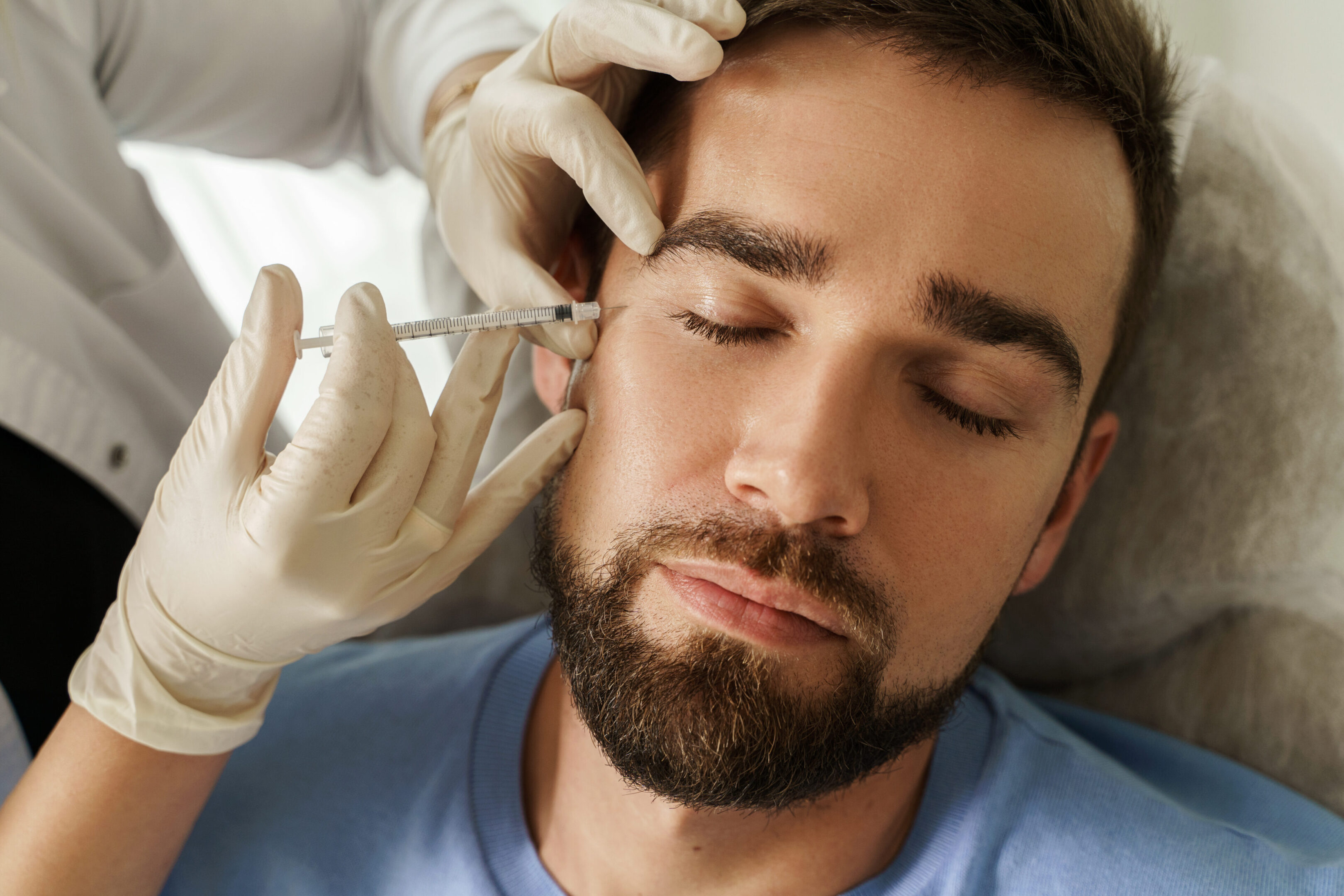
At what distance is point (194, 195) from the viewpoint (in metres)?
2.47

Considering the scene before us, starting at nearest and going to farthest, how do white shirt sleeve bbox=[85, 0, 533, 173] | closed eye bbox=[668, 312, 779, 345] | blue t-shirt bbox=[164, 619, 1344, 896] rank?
1. closed eye bbox=[668, 312, 779, 345]
2. blue t-shirt bbox=[164, 619, 1344, 896]
3. white shirt sleeve bbox=[85, 0, 533, 173]

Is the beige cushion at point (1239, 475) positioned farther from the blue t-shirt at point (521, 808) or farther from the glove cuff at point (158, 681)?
the glove cuff at point (158, 681)

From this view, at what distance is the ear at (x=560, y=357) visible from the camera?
1.42 m

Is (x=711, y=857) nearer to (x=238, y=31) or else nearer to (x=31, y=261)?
(x=31, y=261)

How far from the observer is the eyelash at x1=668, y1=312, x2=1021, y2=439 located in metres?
1.14

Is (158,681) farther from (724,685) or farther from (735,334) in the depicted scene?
(735,334)

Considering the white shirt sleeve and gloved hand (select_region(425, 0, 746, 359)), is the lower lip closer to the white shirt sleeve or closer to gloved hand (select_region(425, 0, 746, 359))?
gloved hand (select_region(425, 0, 746, 359))

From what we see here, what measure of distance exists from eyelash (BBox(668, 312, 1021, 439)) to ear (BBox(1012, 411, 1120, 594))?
0.83ft

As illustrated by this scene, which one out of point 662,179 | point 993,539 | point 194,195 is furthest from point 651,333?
point 194,195

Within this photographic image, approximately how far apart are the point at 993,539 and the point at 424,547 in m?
0.70

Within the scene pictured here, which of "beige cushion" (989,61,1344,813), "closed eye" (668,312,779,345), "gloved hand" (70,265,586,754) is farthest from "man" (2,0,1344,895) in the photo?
"beige cushion" (989,61,1344,813)

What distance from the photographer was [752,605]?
3.47ft

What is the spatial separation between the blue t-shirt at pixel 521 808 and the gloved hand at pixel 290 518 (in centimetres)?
30

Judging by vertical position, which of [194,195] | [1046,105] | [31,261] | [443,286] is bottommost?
[194,195]
